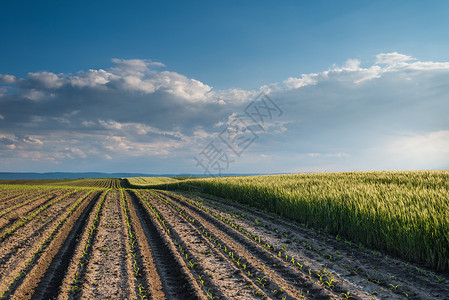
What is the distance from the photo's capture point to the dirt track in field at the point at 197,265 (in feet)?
16.3

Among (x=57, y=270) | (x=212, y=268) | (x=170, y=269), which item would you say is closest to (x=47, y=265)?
(x=57, y=270)

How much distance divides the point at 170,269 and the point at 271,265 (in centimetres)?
229

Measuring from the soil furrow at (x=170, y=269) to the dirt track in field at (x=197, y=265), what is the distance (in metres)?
0.02

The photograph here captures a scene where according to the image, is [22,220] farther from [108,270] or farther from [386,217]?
[386,217]

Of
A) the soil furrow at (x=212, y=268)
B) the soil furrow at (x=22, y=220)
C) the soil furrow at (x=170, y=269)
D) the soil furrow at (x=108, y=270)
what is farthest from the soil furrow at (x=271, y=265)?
the soil furrow at (x=22, y=220)

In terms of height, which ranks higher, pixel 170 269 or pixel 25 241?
pixel 25 241

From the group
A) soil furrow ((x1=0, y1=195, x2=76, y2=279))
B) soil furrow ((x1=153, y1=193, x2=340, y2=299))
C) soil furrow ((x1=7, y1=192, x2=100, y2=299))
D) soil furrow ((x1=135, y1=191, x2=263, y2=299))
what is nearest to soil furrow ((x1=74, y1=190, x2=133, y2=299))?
soil furrow ((x1=7, y1=192, x2=100, y2=299))

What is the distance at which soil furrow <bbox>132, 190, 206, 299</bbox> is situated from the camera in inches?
193

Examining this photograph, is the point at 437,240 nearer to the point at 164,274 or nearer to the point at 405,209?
the point at 405,209

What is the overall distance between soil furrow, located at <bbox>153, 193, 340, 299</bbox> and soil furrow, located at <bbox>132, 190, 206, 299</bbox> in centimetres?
157

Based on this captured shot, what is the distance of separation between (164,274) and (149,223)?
5.03m

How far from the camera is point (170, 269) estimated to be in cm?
598

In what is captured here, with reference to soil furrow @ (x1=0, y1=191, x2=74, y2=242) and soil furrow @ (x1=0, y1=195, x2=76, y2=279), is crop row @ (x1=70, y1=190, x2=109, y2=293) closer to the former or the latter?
soil furrow @ (x1=0, y1=195, x2=76, y2=279)

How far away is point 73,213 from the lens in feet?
40.4
